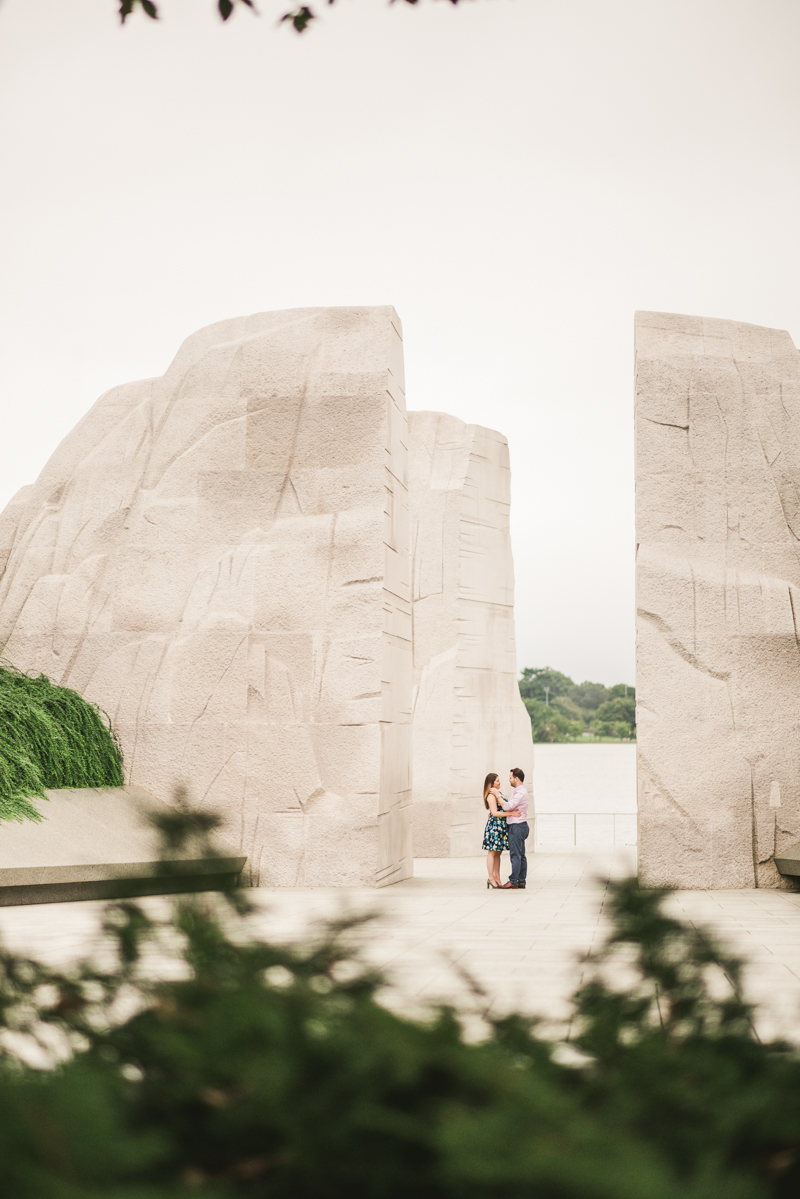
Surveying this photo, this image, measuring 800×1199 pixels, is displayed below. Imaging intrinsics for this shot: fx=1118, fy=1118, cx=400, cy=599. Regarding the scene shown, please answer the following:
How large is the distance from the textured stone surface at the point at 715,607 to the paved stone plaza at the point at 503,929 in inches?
27.0

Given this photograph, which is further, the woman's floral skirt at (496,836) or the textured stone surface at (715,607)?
the woman's floral skirt at (496,836)

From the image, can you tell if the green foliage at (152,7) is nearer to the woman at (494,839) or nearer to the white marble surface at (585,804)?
the woman at (494,839)

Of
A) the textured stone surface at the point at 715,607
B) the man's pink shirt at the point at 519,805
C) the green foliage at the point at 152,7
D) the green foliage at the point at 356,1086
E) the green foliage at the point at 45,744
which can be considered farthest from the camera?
the man's pink shirt at the point at 519,805

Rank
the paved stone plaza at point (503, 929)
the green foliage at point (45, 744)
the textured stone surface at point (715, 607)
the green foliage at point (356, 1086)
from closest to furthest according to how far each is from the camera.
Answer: the green foliage at point (356, 1086)
the paved stone plaza at point (503, 929)
the green foliage at point (45, 744)
the textured stone surface at point (715, 607)

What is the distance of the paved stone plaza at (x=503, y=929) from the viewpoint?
527 centimetres

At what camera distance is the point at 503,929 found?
25.2 feet

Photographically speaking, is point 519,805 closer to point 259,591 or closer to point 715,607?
point 715,607

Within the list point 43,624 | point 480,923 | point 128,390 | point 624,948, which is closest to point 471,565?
point 128,390

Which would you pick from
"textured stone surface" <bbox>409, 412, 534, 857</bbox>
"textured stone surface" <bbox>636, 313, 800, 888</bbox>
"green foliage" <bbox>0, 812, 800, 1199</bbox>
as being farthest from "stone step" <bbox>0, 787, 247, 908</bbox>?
"green foliage" <bbox>0, 812, 800, 1199</bbox>

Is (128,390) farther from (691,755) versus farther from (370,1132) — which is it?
(370,1132)

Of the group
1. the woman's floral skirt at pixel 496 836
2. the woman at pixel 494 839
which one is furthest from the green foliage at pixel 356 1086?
the woman's floral skirt at pixel 496 836

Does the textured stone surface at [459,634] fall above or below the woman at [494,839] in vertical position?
Answer: above

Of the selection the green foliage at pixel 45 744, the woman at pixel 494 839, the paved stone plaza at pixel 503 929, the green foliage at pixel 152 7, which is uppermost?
the green foliage at pixel 152 7

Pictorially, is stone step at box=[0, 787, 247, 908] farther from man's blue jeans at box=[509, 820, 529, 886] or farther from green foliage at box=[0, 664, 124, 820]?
man's blue jeans at box=[509, 820, 529, 886]
